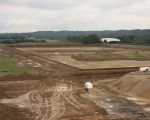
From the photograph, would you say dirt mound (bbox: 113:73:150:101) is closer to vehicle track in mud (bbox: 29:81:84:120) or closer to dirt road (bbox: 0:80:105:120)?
dirt road (bbox: 0:80:105:120)

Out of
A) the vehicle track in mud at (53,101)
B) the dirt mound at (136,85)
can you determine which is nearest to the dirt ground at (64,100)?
the vehicle track in mud at (53,101)

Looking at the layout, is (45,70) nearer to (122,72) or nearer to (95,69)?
(95,69)

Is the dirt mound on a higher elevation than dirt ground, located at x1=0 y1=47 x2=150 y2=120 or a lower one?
higher

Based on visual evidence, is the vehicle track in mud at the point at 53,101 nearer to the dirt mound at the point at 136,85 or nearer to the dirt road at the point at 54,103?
the dirt road at the point at 54,103

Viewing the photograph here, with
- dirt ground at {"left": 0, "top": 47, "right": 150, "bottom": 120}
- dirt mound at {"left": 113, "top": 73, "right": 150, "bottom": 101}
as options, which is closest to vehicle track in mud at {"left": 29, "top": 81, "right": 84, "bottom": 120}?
dirt ground at {"left": 0, "top": 47, "right": 150, "bottom": 120}

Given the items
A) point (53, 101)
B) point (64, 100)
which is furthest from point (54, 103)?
point (64, 100)

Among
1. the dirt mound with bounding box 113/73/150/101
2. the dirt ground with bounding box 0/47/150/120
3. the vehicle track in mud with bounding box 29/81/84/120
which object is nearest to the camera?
the dirt ground with bounding box 0/47/150/120

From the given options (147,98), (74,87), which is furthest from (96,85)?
(147,98)

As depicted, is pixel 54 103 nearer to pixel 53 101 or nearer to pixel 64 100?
pixel 53 101
